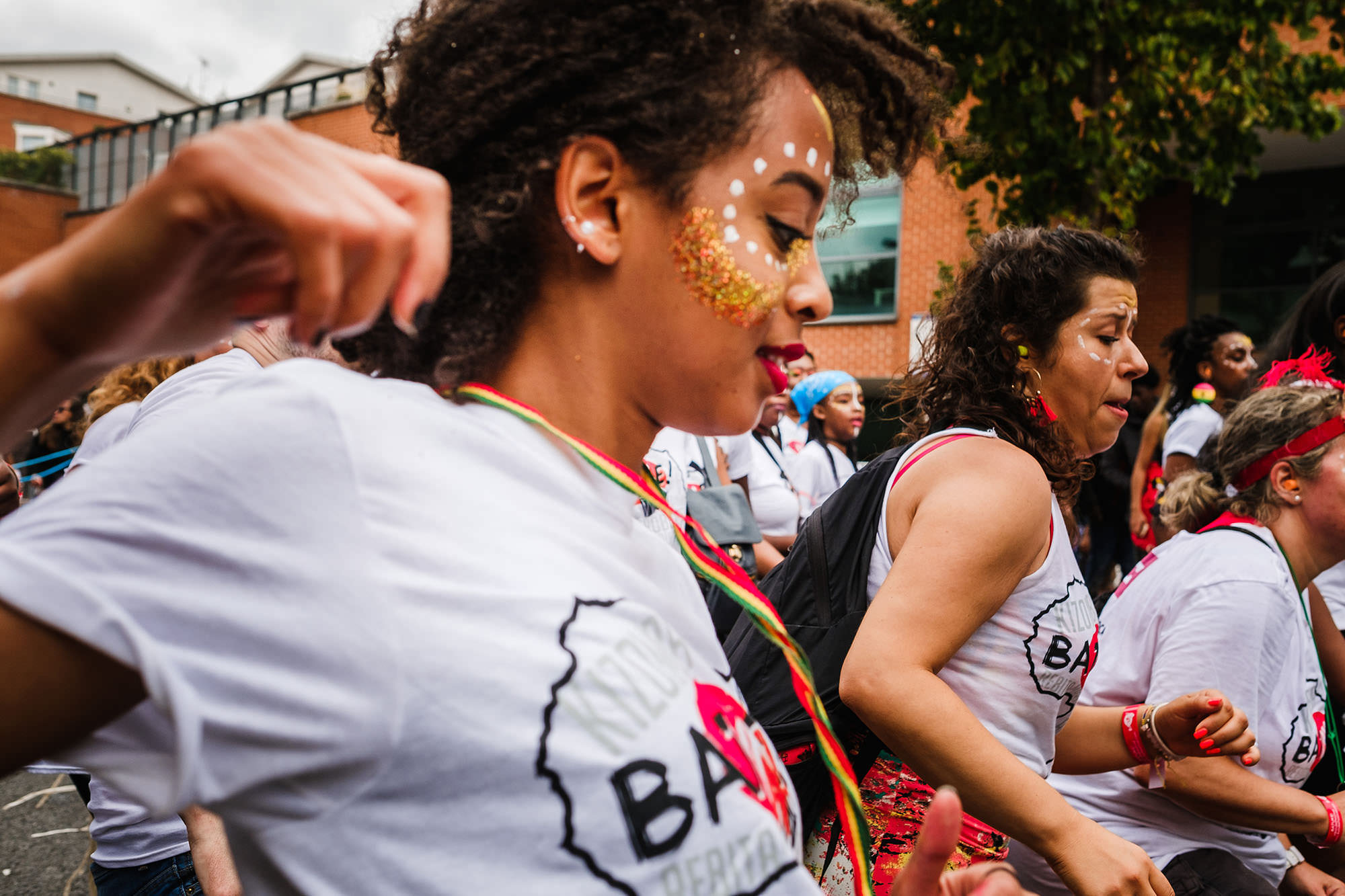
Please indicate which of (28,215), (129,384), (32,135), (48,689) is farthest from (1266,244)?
(32,135)

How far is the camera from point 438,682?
76cm

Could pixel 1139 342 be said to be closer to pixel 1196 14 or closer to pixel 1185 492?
pixel 1196 14

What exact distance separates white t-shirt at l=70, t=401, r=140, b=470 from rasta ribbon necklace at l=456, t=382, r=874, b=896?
165 cm

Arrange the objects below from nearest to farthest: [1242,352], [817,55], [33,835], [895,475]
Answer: [817,55] < [895,475] < [33,835] < [1242,352]

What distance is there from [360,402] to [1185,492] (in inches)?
118

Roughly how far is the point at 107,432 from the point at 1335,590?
13.6 ft

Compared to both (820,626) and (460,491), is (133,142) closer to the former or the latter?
(820,626)

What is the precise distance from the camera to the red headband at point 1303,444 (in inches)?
117

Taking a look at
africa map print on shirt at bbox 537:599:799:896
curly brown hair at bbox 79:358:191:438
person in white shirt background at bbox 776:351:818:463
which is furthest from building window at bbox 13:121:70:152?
africa map print on shirt at bbox 537:599:799:896

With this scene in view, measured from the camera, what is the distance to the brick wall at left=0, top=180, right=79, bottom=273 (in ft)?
78.6

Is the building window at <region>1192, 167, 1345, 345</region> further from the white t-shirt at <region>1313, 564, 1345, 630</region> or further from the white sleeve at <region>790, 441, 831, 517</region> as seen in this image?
the white t-shirt at <region>1313, 564, 1345, 630</region>

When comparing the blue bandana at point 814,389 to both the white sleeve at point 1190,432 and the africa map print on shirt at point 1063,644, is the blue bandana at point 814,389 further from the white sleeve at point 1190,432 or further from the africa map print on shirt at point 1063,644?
the africa map print on shirt at point 1063,644

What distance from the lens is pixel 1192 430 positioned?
19.3 ft

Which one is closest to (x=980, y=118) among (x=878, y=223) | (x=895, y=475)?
(x=878, y=223)
